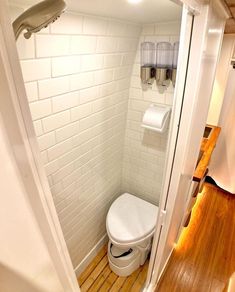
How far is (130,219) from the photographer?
1.63 metres

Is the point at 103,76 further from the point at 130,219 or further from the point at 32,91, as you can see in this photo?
the point at 130,219

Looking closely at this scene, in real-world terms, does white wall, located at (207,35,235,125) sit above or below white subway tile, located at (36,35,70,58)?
below

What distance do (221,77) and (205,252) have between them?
1.83 meters

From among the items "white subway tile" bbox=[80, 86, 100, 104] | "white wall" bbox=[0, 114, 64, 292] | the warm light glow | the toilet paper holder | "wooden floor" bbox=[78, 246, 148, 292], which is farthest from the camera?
the warm light glow

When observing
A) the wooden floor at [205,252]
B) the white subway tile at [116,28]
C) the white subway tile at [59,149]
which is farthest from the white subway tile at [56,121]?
the wooden floor at [205,252]

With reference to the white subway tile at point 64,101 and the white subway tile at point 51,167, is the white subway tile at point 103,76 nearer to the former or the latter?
the white subway tile at point 64,101

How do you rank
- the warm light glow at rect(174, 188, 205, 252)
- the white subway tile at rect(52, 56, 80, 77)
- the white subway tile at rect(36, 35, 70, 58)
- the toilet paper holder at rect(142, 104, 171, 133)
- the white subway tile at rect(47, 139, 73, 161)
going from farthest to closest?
1. the warm light glow at rect(174, 188, 205, 252)
2. the toilet paper holder at rect(142, 104, 171, 133)
3. the white subway tile at rect(47, 139, 73, 161)
4. the white subway tile at rect(52, 56, 80, 77)
5. the white subway tile at rect(36, 35, 70, 58)

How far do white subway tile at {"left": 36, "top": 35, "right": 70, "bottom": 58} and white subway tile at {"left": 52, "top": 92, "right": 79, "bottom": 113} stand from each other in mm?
208

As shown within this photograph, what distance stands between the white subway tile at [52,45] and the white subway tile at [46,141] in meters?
0.38

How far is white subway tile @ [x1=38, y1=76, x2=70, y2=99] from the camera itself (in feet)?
3.02

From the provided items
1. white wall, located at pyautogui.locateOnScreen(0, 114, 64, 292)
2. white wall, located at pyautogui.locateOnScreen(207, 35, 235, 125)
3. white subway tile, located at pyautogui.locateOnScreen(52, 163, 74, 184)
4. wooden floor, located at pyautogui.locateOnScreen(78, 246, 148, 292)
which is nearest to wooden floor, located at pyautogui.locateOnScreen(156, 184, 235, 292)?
wooden floor, located at pyautogui.locateOnScreen(78, 246, 148, 292)

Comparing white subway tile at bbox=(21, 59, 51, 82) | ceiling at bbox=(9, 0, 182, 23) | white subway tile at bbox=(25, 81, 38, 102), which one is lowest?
white subway tile at bbox=(25, 81, 38, 102)

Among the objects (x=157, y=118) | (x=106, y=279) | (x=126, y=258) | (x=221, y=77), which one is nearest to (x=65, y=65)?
(x=157, y=118)

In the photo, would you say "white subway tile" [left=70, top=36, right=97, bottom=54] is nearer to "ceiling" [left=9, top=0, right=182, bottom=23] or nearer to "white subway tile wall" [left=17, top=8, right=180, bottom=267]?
"white subway tile wall" [left=17, top=8, right=180, bottom=267]
